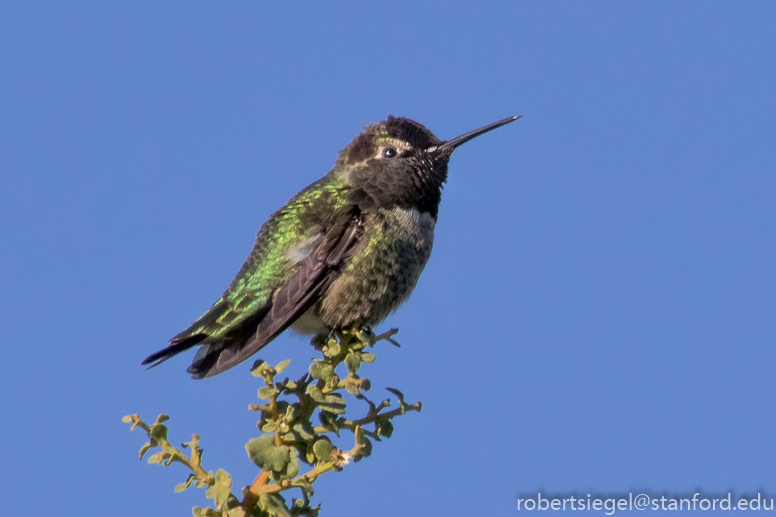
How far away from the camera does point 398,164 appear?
546 cm

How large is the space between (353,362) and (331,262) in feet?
6.38

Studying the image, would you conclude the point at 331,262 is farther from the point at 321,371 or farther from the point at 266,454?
the point at 266,454

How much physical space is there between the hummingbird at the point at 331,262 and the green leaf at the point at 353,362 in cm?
147

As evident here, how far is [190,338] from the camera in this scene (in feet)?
14.4

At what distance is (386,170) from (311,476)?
3.14 m

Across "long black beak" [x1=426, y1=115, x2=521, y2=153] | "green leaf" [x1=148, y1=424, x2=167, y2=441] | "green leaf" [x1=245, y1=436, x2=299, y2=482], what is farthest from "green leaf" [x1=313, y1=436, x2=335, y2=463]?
"long black beak" [x1=426, y1=115, x2=521, y2=153]

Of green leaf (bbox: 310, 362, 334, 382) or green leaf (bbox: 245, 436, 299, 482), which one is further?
Answer: green leaf (bbox: 310, 362, 334, 382)

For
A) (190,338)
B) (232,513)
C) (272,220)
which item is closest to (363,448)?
(232,513)

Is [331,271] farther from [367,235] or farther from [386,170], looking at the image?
[386,170]

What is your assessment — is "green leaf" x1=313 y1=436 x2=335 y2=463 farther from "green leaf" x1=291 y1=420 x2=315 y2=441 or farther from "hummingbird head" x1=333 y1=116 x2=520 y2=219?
"hummingbird head" x1=333 y1=116 x2=520 y2=219

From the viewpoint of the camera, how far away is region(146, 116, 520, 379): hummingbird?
456 centimetres

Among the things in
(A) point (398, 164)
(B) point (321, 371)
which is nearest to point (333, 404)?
(B) point (321, 371)

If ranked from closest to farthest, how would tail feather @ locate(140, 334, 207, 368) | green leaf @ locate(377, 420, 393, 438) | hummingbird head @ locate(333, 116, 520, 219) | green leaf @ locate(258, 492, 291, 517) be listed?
green leaf @ locate(258, 492, 291, 517), green leaf @ locate(377, 420, 393, 438), tail feather @ locate(140, 334, 207, 368), hummingbird head @ locate(333, 116, 520, 219)

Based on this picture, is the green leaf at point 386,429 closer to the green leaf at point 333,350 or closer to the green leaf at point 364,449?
the green leaf at point 364,449
